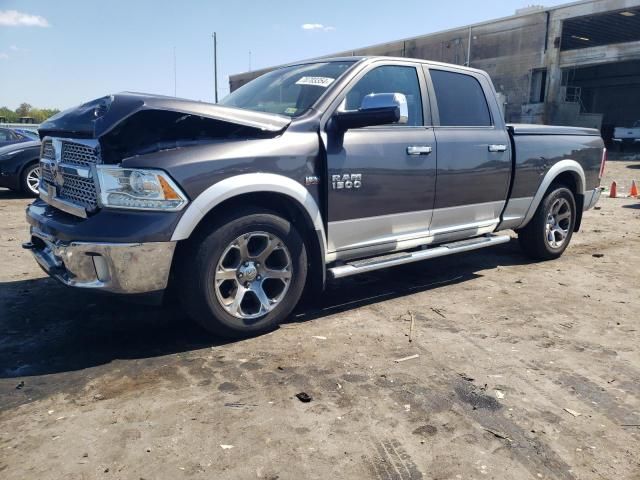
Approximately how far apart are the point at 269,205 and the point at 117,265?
110 cm

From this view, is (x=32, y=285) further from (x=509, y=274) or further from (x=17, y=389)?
(x=509, y=274)

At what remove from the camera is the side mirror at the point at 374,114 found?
367 centimetres

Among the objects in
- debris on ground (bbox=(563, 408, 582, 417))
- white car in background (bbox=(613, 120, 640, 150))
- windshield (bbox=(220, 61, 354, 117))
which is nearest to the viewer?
debris on ground (bbox=(563, 408, 582, 417))

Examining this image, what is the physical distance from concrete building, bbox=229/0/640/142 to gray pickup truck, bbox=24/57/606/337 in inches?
1187

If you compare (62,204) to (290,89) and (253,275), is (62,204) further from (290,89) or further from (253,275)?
(290,89)

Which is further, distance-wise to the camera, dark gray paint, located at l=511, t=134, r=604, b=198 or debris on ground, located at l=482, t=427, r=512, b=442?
dark gray paint, located at l=511, t=134, r=604, b=198

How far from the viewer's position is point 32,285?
4.75m

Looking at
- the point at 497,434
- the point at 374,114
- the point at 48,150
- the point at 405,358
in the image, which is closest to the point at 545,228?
the point at 374,114

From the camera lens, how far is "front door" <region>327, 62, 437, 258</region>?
12.8 ft

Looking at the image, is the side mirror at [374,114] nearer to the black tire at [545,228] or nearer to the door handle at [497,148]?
the door handle at [497,148]

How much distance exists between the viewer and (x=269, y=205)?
3.69 m

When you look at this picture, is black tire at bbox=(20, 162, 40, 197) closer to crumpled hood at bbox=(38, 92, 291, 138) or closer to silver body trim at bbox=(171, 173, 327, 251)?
crumpled hood at bbox=(38, 92, 291, 138)

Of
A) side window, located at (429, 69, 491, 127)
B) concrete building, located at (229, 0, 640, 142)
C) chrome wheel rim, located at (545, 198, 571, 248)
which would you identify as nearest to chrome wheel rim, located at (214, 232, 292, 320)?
side window, located at (429, 69, 491, 127)

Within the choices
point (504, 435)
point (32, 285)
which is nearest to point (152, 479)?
point (504, 435)
